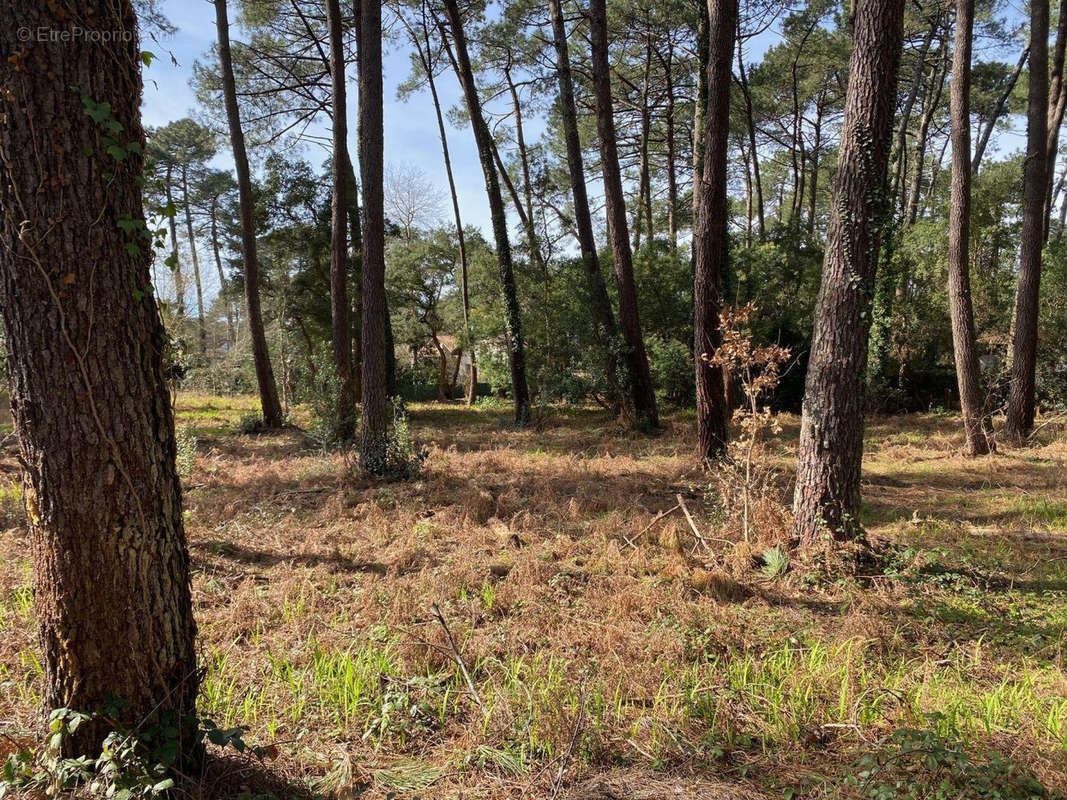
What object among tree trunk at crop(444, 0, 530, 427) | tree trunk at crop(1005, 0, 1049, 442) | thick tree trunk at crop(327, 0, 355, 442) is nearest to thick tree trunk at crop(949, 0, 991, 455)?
tree trunk at crop(1005, 0, 1049, 442)

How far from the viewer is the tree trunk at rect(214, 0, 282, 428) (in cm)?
1095

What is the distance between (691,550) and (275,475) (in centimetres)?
581

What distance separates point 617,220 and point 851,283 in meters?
6.57

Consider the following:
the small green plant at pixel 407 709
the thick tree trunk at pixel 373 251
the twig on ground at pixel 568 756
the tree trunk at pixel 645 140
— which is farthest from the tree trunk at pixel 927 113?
the small green plant at pixel 407 709

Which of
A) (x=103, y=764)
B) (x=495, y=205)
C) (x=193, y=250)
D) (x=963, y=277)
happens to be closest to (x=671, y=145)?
(x=495, y=205)

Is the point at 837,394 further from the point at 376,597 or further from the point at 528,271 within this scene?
the point at 528,271

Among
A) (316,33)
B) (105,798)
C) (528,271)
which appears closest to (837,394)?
(105,798)

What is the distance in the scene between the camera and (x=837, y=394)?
4285 millimetres

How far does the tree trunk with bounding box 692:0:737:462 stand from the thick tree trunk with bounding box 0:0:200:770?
244 inches

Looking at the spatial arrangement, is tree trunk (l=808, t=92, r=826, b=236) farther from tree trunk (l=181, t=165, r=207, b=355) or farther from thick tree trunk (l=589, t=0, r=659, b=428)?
tree trunk (l=181, t=165, r=207, b=355)

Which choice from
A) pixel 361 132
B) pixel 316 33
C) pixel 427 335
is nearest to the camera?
pixel 361 132

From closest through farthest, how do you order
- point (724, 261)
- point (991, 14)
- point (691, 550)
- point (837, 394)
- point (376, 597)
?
1. point (376, 597)
2. point (837, 394)
3. point (691, 550)
4. point (724, 261)
5. point (991, 14)

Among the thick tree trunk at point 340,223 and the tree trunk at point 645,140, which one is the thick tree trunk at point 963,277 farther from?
the thick tree trunk at point 340,223

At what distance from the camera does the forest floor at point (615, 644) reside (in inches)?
87.2
